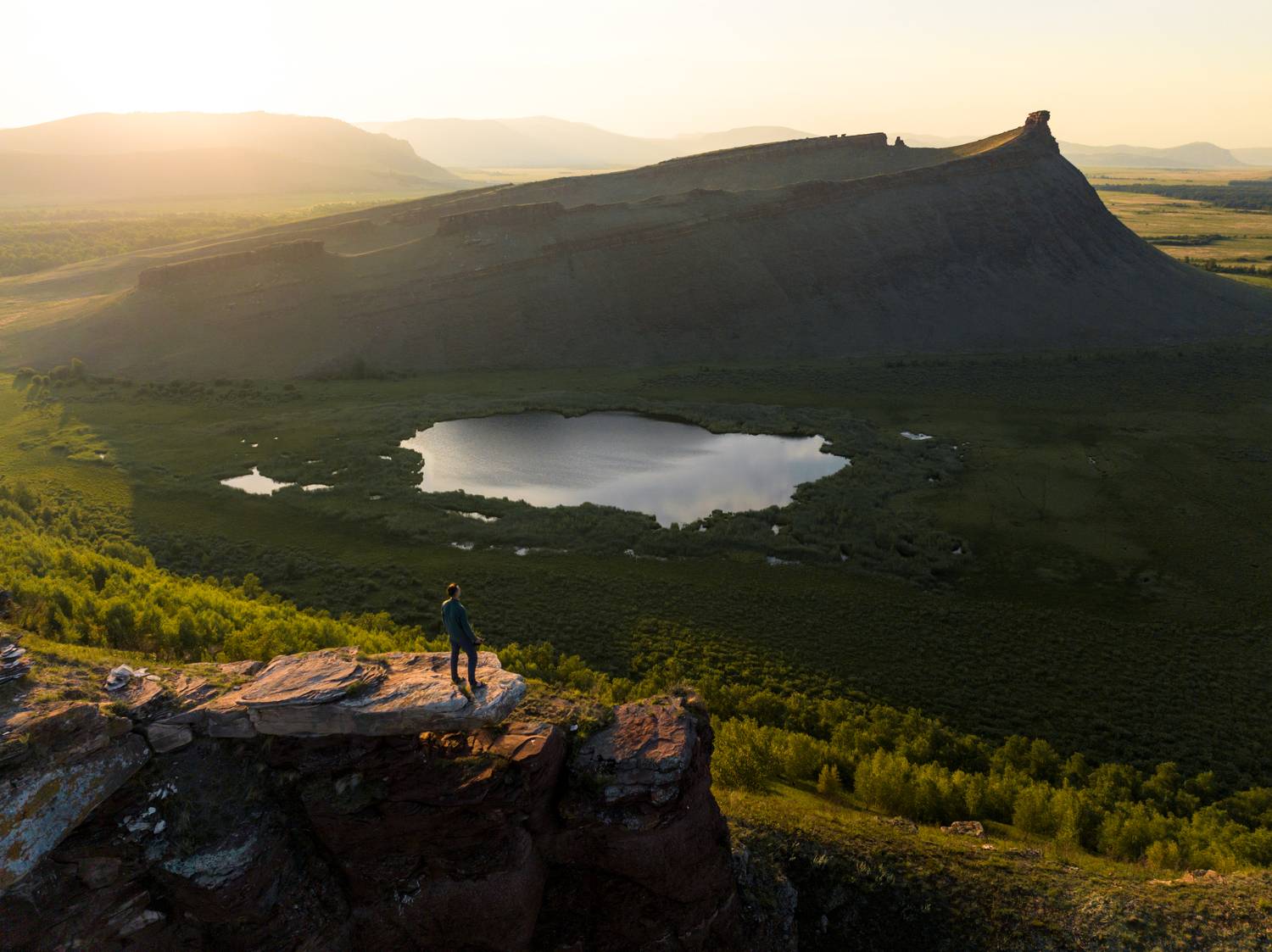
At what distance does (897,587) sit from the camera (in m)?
34.9

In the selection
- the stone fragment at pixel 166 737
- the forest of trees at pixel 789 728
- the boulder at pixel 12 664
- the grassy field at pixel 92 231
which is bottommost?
the forest of trees at pixel 789 728

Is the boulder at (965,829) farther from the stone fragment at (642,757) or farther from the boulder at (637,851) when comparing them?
the stone fragment at (642,757)

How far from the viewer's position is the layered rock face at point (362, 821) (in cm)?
1212

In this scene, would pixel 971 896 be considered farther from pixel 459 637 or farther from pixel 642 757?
pixel 459 637

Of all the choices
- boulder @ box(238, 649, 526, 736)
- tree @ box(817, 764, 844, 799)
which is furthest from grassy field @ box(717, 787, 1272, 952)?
boulder @ box(238, 649, 526, 736)

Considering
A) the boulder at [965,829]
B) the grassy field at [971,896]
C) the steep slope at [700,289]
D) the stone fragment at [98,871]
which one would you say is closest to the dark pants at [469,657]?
the stone fragment at [98,871]

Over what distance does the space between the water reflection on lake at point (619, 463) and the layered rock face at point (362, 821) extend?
29001mm

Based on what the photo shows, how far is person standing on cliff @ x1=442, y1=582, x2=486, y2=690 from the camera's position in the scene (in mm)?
13539

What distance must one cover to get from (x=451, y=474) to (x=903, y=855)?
1549 inches

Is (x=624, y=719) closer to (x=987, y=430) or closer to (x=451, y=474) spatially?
(x=451, y=474)

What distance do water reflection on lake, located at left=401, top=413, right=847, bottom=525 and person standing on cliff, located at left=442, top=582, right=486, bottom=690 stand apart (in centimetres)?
2896

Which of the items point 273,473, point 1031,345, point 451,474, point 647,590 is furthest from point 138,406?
point 1031,345

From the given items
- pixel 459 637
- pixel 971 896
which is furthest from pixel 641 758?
pixel 971 896

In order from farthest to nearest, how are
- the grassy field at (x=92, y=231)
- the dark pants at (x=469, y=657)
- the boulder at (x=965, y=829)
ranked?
the grassy field at (x=92, y=231), the boulder at (x=965, y=829), the dark pants at (x=469, y=657)
